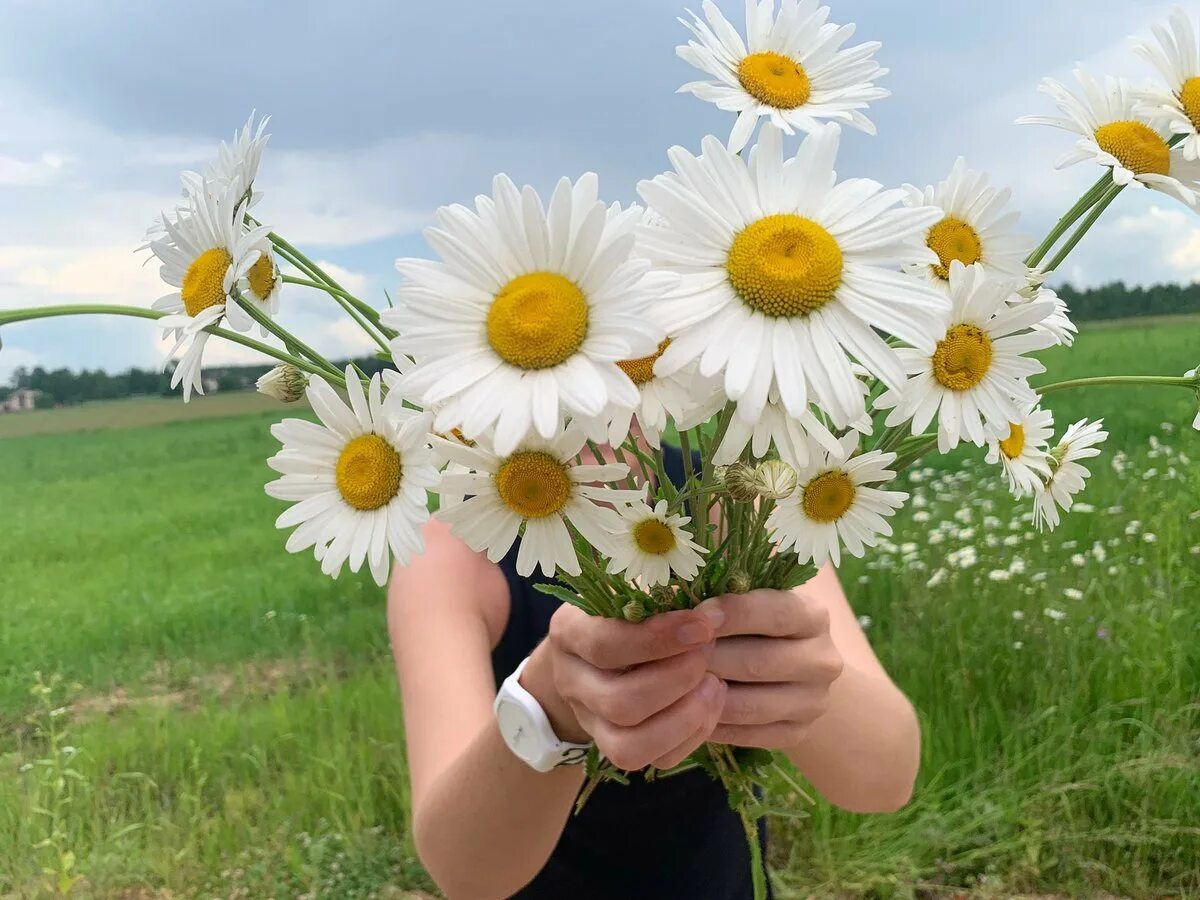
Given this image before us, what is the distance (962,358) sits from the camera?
260 mm

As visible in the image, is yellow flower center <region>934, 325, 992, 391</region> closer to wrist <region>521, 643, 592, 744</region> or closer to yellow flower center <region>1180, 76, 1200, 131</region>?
yellow flower center <region>1180, 76, 1200, 131</region>

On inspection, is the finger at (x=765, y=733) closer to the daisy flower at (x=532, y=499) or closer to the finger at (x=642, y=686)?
the finger at (x=642, y=686)

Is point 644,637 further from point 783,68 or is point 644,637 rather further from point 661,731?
point 783,68

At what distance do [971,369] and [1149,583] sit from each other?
104 centimetres

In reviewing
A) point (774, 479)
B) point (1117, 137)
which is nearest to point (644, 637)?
point (774, 479)

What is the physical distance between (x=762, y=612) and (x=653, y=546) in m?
0.08

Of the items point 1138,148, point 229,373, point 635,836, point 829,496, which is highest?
point 229,373

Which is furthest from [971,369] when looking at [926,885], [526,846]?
[926,885]

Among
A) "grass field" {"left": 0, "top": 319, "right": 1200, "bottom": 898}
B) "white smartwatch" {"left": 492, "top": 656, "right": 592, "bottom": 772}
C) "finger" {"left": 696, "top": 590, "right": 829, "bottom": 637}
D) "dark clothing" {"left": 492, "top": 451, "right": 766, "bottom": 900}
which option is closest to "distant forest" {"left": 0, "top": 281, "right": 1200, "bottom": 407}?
"grass field" {"left": 0, "top": 319, "right": 1200, "bottom": 898}

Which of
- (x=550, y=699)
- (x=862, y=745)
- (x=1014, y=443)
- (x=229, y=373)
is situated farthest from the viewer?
(x=229, y=373)

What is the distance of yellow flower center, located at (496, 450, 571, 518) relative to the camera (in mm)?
253

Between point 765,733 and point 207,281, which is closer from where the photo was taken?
point 207,281

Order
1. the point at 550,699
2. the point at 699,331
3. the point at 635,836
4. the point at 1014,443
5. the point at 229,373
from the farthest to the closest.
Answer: the point at 229,373, the point at 635,836, the point at 550,699, the point at 1014,443, the point at 699,331

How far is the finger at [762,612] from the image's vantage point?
349mm
